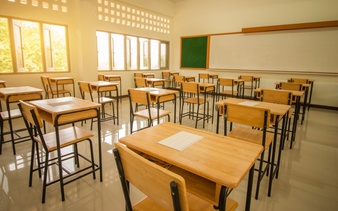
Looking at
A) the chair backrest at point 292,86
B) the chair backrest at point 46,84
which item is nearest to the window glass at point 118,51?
the chair backrest at point 46,84

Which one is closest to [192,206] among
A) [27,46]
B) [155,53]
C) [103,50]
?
[27,46]

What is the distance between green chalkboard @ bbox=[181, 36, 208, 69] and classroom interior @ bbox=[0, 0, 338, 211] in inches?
8.2

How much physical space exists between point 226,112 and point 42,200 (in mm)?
1870

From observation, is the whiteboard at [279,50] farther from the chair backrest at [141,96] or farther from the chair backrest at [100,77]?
the chair backrest at [141,96]

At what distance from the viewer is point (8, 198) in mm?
1853

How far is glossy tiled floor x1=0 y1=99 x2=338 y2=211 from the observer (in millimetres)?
1812

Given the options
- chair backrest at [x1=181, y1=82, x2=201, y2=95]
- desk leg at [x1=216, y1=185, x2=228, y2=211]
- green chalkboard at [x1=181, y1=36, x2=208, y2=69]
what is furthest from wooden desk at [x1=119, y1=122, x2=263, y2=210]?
green chalkboard at [x1=181, y1=36, x2=208, y2=69]

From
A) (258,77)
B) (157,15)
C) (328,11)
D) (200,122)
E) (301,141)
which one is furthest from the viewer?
(157,15)

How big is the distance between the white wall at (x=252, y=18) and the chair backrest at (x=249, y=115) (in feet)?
17.5

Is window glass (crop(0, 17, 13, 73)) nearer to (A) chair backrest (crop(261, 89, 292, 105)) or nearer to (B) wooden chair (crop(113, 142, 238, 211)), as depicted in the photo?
(B) wooden chair (crop(113, 142, 238, 211))

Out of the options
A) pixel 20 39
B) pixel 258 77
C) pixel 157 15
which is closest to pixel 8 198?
pixel 20 39

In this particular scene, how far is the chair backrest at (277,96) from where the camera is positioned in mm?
2898

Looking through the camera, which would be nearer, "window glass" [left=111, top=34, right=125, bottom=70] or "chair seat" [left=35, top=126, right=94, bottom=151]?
"chair seat" [left=35, top=126, right=94, bottom=151]

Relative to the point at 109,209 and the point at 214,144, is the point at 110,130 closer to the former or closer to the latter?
the point at 109,209
